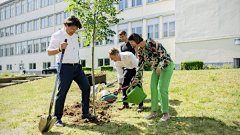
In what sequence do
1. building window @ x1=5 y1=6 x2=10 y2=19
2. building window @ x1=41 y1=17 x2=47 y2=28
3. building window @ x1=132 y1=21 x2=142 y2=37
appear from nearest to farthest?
1. building window @ x1=132 y1=21 x2=142 y2=37
2. building window @ x1=41 y1=17 x2=47 y2=28
3. building window @ x1=5 y1=6 x2=10 y2=19

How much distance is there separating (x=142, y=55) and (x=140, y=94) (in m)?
0.88

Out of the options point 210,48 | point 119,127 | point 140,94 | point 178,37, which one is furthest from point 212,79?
point 178,37

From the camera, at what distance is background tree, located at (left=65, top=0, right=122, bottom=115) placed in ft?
16.0

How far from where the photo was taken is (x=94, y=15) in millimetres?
4949

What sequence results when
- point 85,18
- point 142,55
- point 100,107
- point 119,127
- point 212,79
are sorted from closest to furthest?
point 119,127, point 142,55, point 85,18, point 100,107, point 212,79

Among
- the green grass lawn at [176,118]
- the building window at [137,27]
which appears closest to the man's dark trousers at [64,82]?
the green grass lawn at [176,118]

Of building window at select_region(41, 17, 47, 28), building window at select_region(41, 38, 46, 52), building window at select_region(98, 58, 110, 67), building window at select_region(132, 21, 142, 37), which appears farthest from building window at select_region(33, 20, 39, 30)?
building window at select_region(132, 21, 142, 37)

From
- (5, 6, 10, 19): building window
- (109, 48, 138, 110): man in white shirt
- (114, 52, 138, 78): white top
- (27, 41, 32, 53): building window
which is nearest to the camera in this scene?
(109, 48, 138, 110): man in white shirt

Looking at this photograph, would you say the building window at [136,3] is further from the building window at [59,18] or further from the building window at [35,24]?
the building window at [35,24]

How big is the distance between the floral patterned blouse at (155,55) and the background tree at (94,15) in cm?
124

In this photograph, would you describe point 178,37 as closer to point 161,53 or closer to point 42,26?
point 161,53

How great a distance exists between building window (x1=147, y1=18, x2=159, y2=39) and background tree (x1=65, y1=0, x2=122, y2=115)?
16.4 meters

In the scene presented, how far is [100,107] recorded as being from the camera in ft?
18.9

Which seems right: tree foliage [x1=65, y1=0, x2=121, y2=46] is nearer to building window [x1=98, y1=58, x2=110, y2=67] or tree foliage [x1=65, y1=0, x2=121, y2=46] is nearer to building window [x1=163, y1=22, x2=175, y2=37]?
building window [x1=163, y1=22, x2=175, y2=37]
